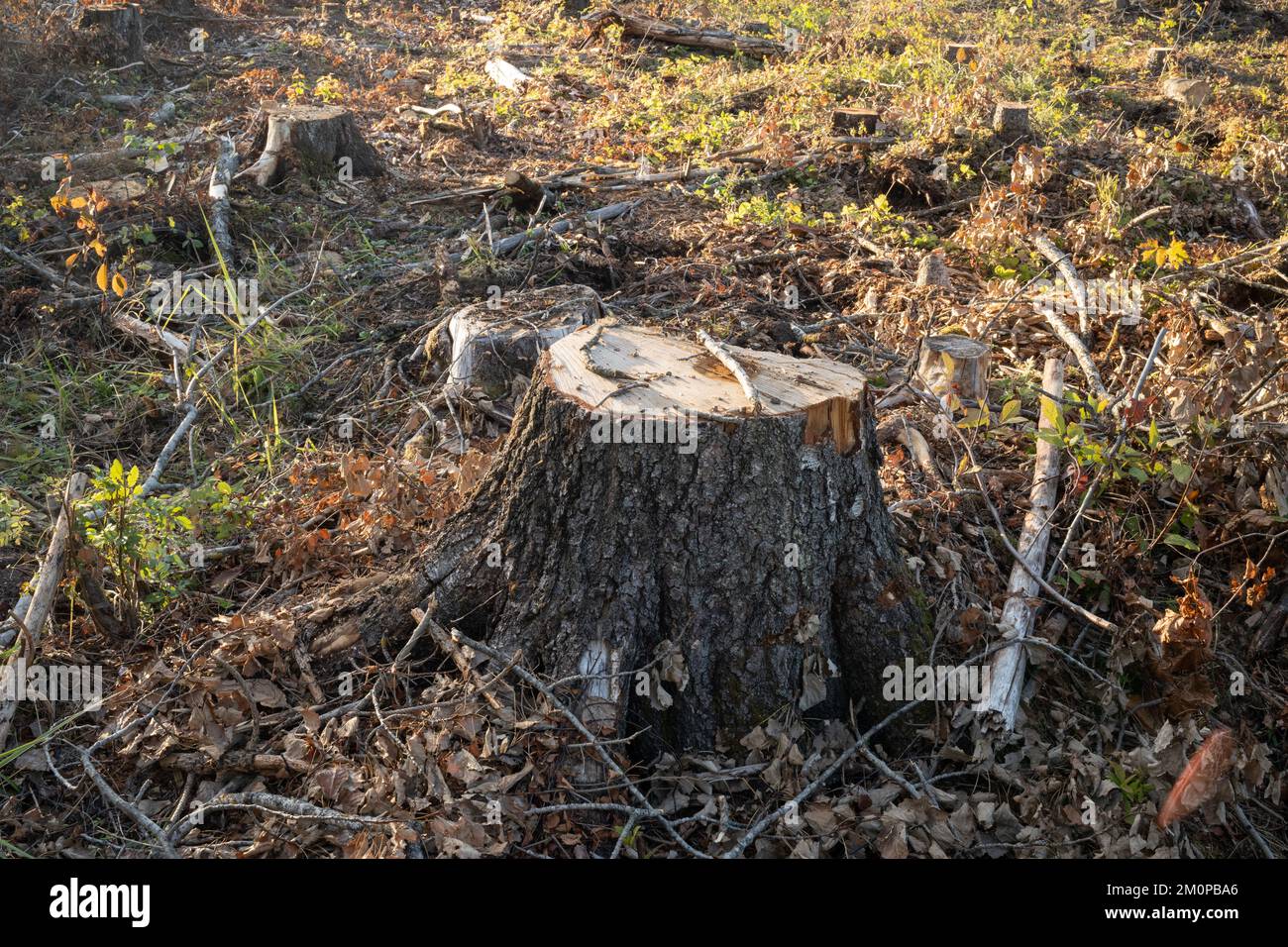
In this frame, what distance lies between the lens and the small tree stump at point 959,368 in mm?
4164

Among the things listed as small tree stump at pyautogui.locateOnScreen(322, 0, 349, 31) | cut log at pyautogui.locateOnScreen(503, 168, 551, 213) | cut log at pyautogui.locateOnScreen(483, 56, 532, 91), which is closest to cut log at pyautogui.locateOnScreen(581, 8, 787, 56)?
cut log at pyautogui.locateOnScreen(483, 56, 532, 91)

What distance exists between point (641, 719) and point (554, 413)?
923mm

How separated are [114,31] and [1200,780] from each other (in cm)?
1087

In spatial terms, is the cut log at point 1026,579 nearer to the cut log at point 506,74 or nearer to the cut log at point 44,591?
the cut log at point 44,591

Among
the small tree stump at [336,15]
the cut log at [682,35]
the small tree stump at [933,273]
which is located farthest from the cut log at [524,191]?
the small tree stump at [336,15]

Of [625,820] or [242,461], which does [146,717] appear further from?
[242,461]

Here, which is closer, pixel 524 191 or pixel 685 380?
pixel 685 380

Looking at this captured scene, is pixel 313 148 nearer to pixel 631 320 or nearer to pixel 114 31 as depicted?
pixel 114 31

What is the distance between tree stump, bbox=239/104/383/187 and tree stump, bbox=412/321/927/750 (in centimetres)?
517

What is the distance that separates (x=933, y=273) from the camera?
17.5 feet

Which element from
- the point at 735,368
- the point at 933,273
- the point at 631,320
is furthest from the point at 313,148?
the point at 735,368

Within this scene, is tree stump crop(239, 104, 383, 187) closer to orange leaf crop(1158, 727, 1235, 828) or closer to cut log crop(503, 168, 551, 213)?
cut log crop(503, 168, 551, 213)

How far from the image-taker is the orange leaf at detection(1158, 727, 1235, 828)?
2.51 meters

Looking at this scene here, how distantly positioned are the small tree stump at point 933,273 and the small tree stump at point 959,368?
1057 millimetres
